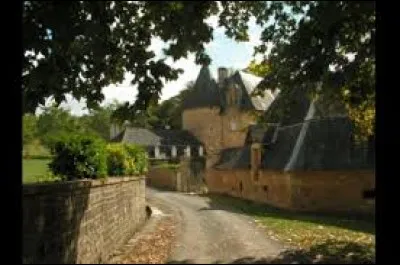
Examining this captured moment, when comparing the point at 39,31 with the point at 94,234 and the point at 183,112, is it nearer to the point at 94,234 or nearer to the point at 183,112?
the point at 94,234

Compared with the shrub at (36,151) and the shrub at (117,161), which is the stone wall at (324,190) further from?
the shrub at (36,151)

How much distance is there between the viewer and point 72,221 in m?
7.82

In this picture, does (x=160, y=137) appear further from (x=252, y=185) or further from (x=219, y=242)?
(x=219, y=242)

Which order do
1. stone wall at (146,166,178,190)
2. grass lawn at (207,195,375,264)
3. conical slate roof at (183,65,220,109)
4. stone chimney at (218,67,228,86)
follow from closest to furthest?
grass lawn at (207,195,375,264) → stone wall at (146,166,178,190) → stone chimney at (218,67,228,86) → conical slate roof at (183,65,220,109)

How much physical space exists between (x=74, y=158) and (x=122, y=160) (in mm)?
4946

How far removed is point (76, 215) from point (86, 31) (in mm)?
2890

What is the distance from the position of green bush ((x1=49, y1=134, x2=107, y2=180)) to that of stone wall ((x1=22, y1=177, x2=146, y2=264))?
1.60ft

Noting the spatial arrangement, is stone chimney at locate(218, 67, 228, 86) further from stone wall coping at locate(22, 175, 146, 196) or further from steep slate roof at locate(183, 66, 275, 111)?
stone wall coping at locate(22, 175, 146, 196)

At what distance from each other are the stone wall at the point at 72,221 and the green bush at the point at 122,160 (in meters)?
1.81

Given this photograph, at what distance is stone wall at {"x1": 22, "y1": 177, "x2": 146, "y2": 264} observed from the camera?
20.1 ft

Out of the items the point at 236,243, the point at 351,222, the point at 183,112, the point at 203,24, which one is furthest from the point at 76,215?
the point at 183,112

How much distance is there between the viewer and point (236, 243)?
1434 centimetres

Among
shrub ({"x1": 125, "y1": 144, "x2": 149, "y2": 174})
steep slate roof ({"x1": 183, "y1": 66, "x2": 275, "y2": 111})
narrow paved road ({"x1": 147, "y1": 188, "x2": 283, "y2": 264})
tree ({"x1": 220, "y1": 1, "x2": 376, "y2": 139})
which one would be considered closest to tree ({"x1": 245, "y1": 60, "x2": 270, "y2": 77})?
tree ({"x1": 220, "y1": 1, "x2": 376, "y2": 139})

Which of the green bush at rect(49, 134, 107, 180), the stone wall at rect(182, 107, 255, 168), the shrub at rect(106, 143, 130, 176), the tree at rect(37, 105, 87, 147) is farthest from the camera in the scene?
the stone wall at rect(182, 107, 255, 168)
